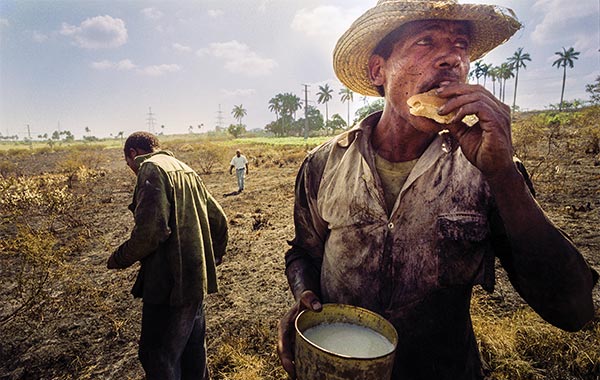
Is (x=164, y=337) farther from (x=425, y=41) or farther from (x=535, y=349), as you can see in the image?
(x=535, y=349)

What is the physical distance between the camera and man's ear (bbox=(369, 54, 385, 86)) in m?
1.64

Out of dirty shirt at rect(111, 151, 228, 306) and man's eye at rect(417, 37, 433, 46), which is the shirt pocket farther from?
dirty shirt at rect(111, 151, 228, 306)

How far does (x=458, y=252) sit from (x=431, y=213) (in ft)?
0.62

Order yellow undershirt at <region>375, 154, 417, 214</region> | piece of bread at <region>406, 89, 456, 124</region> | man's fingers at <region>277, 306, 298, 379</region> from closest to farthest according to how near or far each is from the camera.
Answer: piece of bread at <region>406, 89, 456, 124</region>, man's fingers at <region>277, 306, 298, 379</region>, yellow undershirt at <region>375, 154, 417, 214</region>

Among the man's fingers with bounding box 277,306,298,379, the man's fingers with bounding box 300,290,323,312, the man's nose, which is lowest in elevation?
the man's fingers with bounding box 277,306,298,379

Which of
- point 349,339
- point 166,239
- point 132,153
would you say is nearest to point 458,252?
point 349,339

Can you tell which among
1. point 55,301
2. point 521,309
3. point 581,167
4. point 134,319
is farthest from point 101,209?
point 581,167

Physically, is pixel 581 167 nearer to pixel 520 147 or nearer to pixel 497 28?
pixel 520 147

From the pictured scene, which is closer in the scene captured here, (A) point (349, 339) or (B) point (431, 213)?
(A) point (349, 339)

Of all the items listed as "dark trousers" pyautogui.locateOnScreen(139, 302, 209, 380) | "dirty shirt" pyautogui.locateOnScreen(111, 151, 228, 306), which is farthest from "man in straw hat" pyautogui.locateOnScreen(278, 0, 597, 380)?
"dark trousers" pyautogui.locateOnScreen(139, 302, 209, 380)

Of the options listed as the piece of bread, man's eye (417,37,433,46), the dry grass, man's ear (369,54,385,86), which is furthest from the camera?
the dry grass

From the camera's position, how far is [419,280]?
1357mm

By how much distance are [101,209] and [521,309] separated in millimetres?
13012

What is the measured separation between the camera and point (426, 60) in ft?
4.43
